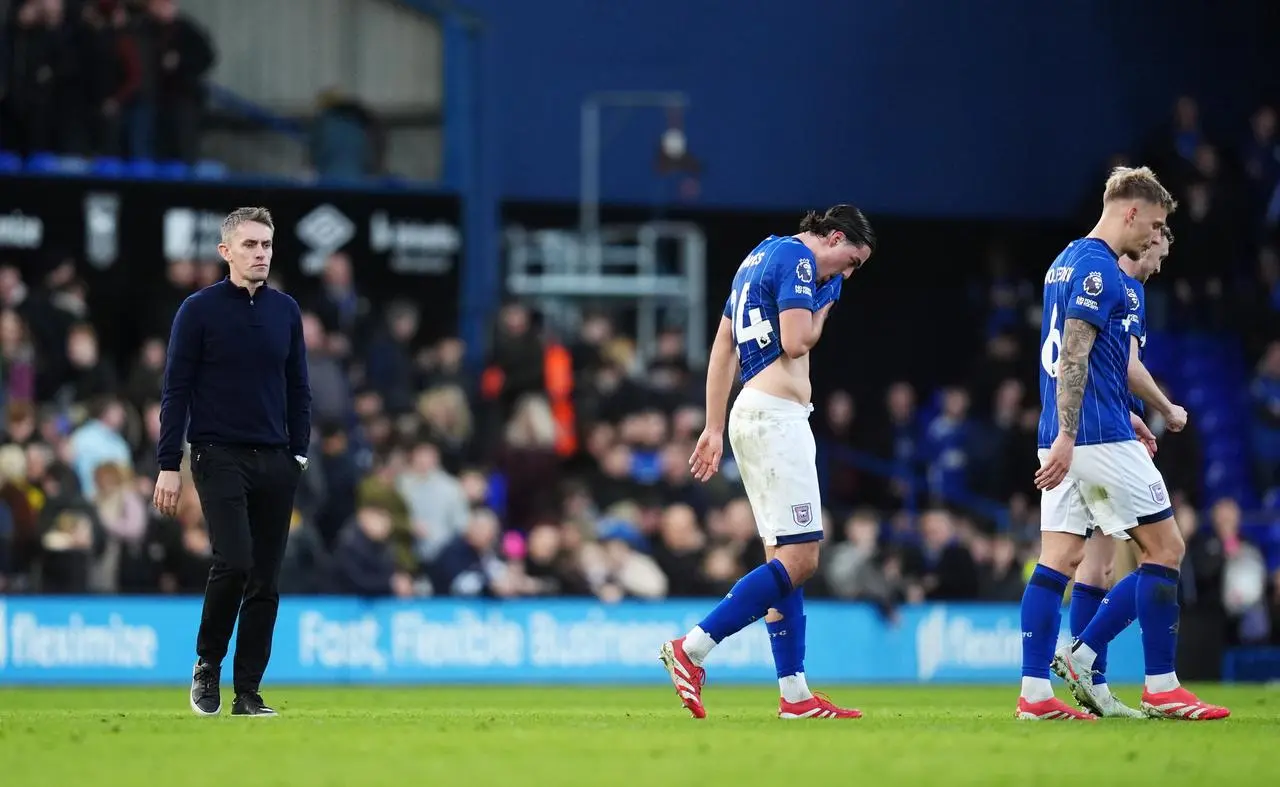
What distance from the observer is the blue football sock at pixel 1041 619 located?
1039cm

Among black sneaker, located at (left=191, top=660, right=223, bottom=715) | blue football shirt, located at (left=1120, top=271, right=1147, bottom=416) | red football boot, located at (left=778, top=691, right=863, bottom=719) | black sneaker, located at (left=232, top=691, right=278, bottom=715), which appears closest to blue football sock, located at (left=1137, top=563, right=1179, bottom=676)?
blue football shirt, located at (left=1120, top=271, right=1147, bottom=416)

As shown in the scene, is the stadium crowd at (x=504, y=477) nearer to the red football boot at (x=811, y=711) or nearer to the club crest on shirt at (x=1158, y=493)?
the red football boot at (x=811, y=711)

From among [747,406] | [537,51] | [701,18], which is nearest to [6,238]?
[537,51]

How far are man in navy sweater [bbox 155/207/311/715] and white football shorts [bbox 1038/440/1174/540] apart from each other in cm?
369

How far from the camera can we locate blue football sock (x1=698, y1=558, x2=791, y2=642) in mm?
10359

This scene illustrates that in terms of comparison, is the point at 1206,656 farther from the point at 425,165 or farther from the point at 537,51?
the point at 537,51

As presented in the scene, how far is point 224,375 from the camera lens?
10617 millimetres

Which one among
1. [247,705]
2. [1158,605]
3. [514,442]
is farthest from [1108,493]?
[514,442]

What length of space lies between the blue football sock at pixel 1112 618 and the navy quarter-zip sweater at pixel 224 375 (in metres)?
4.06

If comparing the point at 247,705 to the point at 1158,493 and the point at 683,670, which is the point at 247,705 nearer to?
the point at 683,670

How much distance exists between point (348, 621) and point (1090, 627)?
32.4 ft

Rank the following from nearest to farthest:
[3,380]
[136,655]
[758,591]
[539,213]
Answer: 1. [758,591]
2. [136,655]
3. [3,380]
4. [539,213]

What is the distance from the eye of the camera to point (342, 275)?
22922 mm

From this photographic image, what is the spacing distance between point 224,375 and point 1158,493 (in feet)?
14.8
